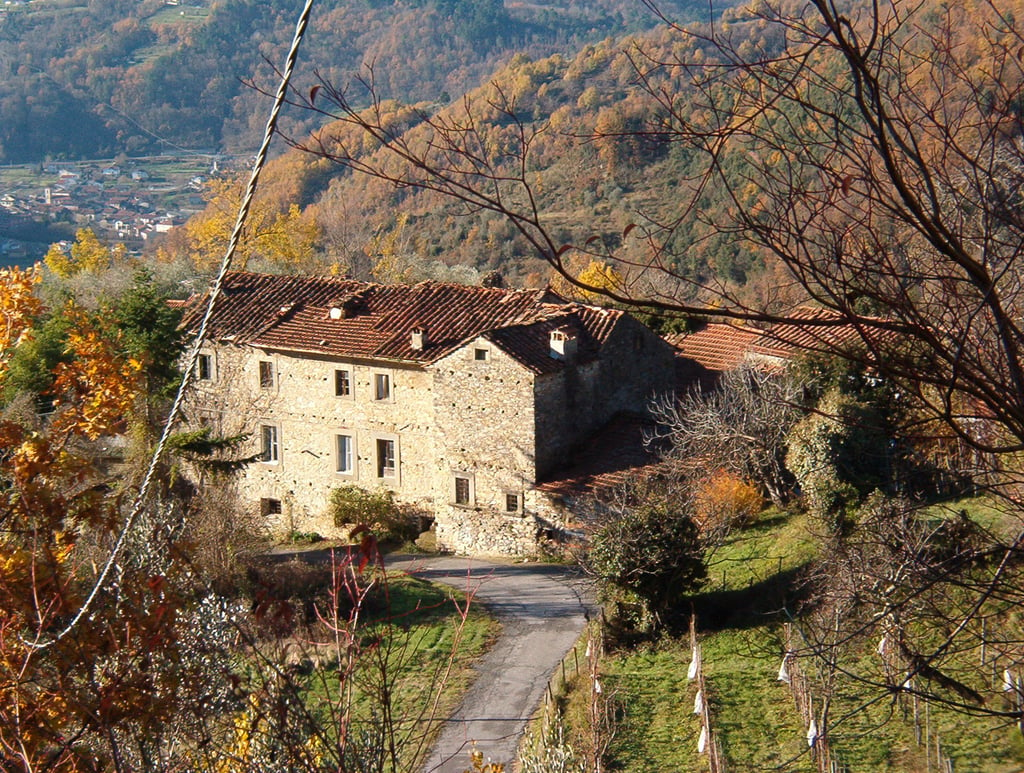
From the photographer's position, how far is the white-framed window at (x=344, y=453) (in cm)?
2447

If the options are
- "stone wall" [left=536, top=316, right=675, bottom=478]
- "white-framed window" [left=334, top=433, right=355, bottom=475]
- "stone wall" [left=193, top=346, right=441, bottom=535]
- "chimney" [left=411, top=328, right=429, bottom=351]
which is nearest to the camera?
"stone wall" [left=536, top=316, right=675, bottom=478]

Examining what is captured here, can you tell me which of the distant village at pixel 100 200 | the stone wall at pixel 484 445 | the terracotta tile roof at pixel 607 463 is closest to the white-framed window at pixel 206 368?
the stone wall at pixel 484 445

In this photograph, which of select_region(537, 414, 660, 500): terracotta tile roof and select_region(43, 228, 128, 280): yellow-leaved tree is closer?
select_region(537, 414, 660, 500): terracotta tile roof

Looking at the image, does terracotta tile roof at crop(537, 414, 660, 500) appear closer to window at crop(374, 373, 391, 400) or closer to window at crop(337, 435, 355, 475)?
window at crop(374, 373, 391, 400)

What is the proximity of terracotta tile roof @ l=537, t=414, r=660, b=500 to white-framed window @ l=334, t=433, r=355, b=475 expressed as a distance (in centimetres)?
508

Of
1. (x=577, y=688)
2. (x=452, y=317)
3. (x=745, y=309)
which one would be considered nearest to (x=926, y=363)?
(x=745, y=309)

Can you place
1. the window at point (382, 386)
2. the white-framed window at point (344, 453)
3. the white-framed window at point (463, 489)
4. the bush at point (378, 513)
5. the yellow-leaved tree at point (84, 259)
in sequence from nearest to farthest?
the white-framed window at point (463, 489) → the bush at point (378, 513) → the window at point (382, 386) → the white-framed window at point (344, 453) → the yellow-leaved tree at point (84, 259)

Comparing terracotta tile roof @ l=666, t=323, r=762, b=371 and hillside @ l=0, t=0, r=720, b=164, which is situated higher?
hillside @ l=0, t=0, r=720, b=164

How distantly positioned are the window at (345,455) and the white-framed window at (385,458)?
664 millimetres

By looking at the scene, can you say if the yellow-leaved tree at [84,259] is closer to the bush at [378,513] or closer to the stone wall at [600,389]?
the bush at [378,513]

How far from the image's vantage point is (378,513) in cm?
2358

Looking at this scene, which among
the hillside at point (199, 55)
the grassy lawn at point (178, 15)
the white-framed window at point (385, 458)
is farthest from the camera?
the grassy lawn at point (178, 15)

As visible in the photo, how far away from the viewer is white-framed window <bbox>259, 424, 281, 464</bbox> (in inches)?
997

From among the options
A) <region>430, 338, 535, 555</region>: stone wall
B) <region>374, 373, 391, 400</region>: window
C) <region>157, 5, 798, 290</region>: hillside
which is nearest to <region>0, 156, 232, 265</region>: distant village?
<region>157, 5, 798, 290</region>: hillside
